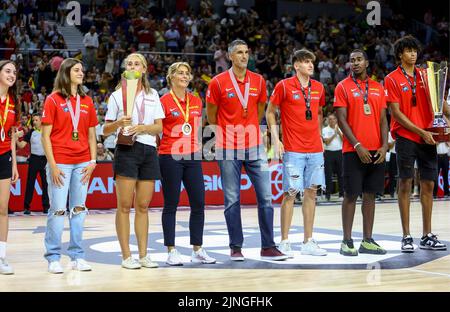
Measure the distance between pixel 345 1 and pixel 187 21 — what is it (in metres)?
8.49

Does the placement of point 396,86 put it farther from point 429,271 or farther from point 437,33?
point 437,33

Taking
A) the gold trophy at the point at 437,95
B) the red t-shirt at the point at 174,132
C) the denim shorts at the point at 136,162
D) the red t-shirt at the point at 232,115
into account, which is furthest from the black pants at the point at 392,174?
the denim shorts at the point at 136,162

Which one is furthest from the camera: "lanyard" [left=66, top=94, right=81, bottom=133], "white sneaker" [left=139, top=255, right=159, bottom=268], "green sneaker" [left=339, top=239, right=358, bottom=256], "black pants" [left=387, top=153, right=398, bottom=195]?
"black pants" [left=387, top=153, right=398, bottom=195]

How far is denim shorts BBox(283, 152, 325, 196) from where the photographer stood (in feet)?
27.7

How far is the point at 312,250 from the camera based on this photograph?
8438 mm

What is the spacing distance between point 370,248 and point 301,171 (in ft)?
3.80

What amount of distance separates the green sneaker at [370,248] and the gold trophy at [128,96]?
9.64 ft

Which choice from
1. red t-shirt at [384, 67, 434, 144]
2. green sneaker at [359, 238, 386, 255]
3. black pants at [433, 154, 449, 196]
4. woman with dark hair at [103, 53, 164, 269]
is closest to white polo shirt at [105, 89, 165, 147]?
woman with dark hair at [103, 53, 164, 269]

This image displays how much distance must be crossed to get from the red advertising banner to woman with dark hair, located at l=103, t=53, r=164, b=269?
8.32 meters

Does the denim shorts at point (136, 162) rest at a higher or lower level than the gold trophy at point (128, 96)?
lower

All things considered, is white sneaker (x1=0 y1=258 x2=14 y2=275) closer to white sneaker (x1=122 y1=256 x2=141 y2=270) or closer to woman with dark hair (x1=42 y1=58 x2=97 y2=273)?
woman with dark hair (x1=42 y1=58 x2=97 y2=273)

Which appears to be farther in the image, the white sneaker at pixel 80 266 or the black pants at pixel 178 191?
the black pants at pixel 178 191

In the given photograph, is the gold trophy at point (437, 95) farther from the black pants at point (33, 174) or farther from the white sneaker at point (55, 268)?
the black pants at point (33, 174)

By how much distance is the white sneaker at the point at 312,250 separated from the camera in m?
8.39
